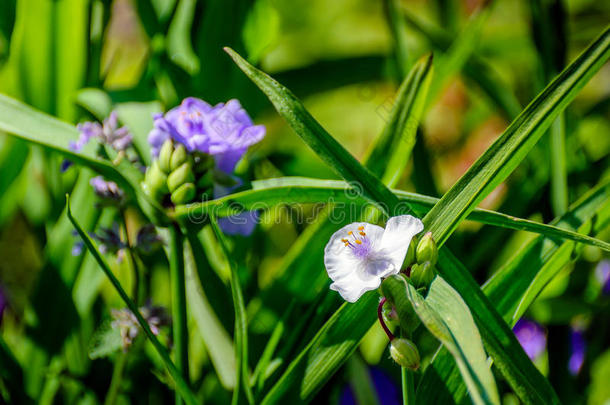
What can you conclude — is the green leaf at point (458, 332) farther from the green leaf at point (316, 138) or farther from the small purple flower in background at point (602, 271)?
the small purple flower in background at point (602, 271)

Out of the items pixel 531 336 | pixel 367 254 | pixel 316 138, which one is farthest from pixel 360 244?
pixel 531 336

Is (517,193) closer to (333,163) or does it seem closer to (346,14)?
(333,163)

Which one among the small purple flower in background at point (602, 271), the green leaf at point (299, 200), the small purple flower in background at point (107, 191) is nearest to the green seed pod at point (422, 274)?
the green leaf at point (299, 200)

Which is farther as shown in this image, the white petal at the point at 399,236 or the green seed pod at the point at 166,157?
the green seed pod at the point at 166,157

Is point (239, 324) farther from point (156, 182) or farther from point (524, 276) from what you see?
point (524, 276)

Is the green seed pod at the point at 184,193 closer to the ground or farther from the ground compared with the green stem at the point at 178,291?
farther from the ground

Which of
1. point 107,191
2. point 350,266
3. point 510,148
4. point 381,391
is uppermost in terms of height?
point 510,148

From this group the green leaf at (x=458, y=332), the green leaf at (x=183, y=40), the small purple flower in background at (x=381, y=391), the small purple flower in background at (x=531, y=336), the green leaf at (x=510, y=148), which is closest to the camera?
the green leaf at (x=458, y=332)
